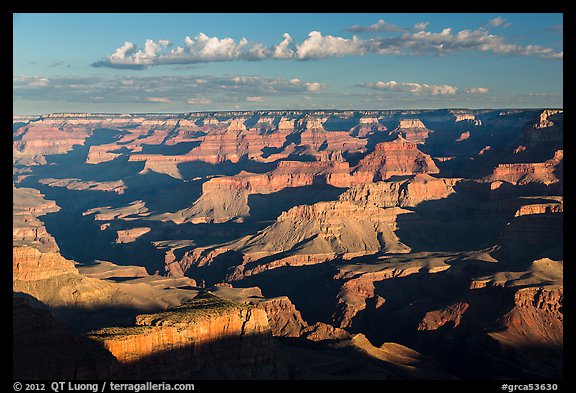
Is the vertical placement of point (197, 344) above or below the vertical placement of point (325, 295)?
above

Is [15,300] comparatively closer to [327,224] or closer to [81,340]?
[81,340]

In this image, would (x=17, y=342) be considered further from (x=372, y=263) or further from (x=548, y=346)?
(x=372, y=263)

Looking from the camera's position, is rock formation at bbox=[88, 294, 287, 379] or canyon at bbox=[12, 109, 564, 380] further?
canyon at bbox=[12, 109, 564, 380]

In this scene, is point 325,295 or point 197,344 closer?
point 197,344

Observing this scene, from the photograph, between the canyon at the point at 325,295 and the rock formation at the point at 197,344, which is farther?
the canyon at the point at 325,295

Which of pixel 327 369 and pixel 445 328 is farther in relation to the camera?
pixel 445 328

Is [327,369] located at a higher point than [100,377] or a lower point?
lower
